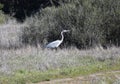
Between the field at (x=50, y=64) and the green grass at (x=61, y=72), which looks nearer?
the green grass at (x=61, y=72)

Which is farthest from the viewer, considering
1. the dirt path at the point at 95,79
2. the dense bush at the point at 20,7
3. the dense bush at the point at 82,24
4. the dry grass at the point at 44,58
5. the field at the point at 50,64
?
the dense bush at the point at 20,7

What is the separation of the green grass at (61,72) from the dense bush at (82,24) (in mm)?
4404

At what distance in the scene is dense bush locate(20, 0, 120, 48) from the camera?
19078 mm

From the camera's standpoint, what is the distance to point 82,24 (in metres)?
19.2

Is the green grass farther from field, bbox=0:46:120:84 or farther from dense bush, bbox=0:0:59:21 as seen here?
dense bush, bbox=0:0:59:21

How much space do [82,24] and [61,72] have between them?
654cm

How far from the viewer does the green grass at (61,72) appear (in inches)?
478

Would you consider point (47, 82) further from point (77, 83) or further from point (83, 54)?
point (83, 54)

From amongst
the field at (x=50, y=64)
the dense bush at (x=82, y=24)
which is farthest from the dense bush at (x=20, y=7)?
the field at (x=50, y=64)

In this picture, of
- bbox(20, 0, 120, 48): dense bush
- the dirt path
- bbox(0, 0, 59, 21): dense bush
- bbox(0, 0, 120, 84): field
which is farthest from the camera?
bbox(0, 0, 59, 21): dense bush

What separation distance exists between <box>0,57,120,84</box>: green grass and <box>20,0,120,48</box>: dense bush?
4404mm

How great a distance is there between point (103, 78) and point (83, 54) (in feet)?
11.4

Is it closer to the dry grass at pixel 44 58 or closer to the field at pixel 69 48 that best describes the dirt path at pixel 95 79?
the field at pixel 69 48

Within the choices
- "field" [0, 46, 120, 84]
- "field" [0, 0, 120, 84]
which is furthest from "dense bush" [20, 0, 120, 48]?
"field" [0, 46, 120, 84]
